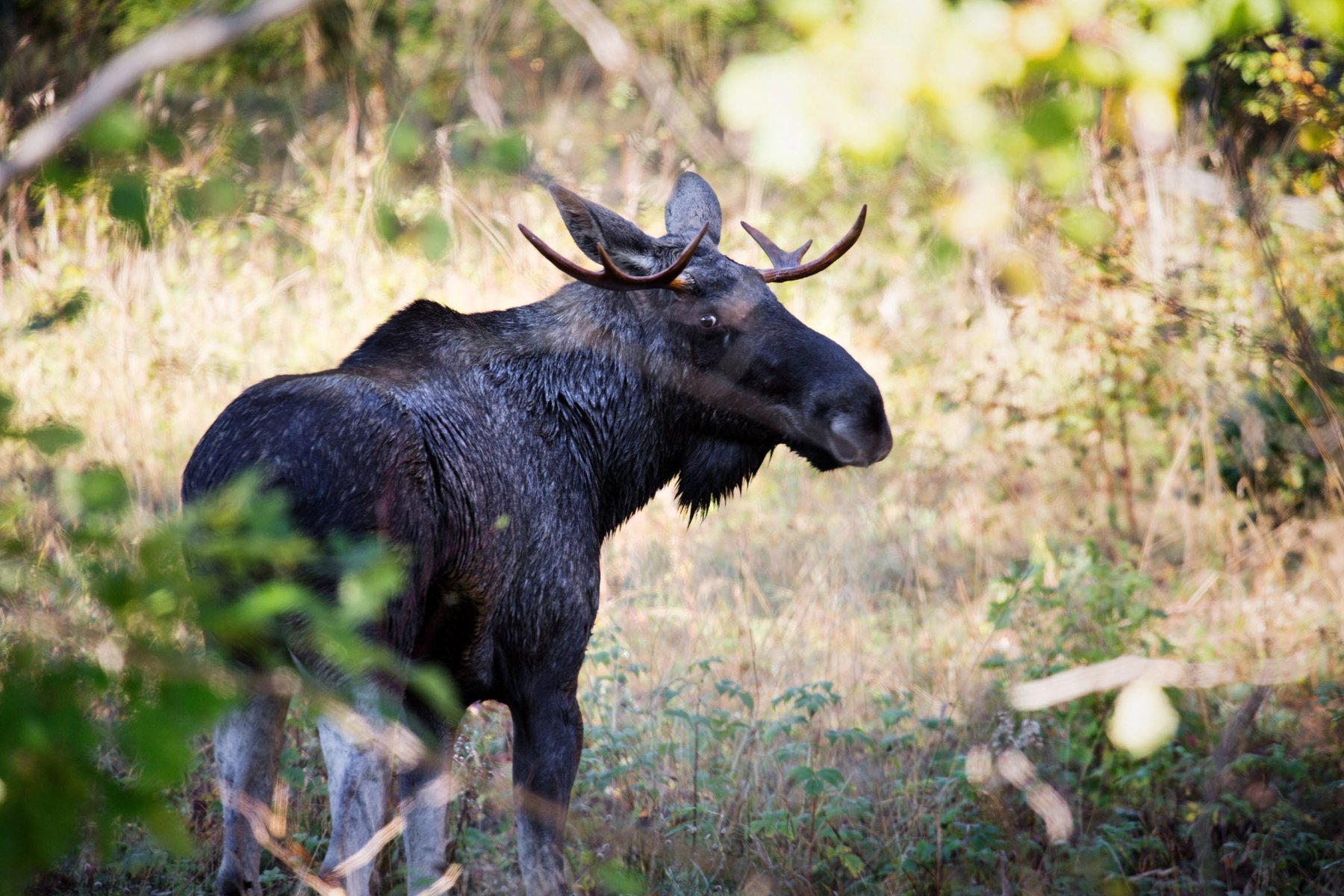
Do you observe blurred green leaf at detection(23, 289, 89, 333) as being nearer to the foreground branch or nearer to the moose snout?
the foreground branch

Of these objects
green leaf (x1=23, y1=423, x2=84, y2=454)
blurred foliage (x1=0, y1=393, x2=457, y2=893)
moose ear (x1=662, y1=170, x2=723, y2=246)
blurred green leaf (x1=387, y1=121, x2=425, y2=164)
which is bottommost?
moose ear (x1=662, y1=170, x2=723, y2=246)

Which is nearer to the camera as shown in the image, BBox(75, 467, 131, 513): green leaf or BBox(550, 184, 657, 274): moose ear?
BBox(75, 467, 131, 513): green leaf

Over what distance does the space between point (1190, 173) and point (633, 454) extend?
8.17ft

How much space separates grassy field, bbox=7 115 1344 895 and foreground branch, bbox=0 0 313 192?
24.2 inches

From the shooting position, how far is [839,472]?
9422 millimetres

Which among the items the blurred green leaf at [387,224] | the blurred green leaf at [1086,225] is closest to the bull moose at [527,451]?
the blurred green leaf at [387,224]

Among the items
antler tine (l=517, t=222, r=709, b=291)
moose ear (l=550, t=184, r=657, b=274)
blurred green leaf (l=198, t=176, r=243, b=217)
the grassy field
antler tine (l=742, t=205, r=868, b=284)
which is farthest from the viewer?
the grassy field

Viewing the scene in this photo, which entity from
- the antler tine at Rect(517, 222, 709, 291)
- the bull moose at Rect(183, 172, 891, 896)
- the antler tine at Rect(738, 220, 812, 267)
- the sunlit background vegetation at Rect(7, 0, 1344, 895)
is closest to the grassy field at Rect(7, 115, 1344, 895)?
the sunlit background vegetation at Rect(7, 0, 1344, 895)

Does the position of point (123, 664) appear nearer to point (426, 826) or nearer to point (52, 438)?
point (52, 438)

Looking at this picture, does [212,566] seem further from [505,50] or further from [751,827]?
[505,50]

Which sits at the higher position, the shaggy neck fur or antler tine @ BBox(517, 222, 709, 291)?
antler tine @ BBox(517, 222, 709, 291)

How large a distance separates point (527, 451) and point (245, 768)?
148cm

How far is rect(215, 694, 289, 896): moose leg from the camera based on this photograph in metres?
3.82

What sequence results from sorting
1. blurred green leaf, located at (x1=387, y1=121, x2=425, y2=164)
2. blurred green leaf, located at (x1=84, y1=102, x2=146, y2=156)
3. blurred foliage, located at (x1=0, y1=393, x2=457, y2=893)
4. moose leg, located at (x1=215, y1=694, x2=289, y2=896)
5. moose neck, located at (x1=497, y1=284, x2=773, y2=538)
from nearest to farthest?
1. blurred foliage, located at (x1=0, y1=393, x2=457, y2=893)
2. blurred green leaf, located at (x1=84, y1=102, x2=146, y2=156)
3. blurred green leaf, located at (x1=387, y1=121, x2=425, y2=164)
4. moose leg, located at (x1=215, y1=694, x2=289, y2=896)
5. moose neck, located at (x1=497, y1=284, x2=773, y2=538)
